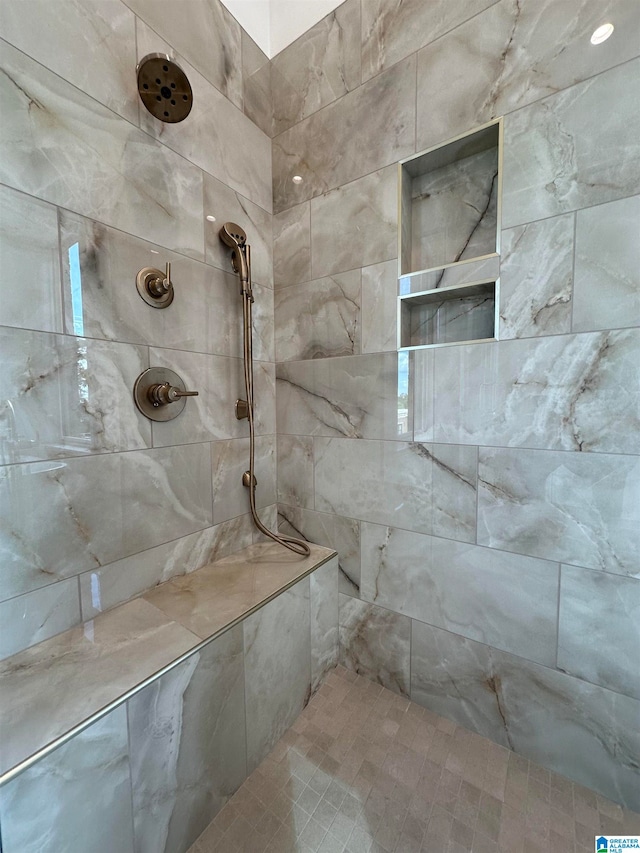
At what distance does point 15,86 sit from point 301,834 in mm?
2038

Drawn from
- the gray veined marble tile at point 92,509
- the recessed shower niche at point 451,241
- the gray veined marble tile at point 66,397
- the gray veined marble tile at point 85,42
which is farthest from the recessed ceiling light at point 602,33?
the gray veined marble tile at point 92,509

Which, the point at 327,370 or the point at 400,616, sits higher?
the point at 327,370

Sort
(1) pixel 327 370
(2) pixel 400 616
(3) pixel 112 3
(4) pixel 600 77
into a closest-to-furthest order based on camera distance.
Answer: (4) pixel 600 77 < (3) pixel 112 3 < (2) pixel 400 616 < (1) pixel 327 370

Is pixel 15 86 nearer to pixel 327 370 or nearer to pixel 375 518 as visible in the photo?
pixel 327 370

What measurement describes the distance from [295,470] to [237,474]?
0.28m

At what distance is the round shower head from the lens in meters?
0.97

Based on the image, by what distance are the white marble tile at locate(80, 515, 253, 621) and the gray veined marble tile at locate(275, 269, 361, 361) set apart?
796 millimetres

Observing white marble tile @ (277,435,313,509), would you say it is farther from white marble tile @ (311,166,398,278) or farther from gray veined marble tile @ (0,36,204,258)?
gray veined marble tile @ (0,36,204,258)

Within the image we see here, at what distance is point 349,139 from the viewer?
1.35 metres

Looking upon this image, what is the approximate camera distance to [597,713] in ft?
3.27

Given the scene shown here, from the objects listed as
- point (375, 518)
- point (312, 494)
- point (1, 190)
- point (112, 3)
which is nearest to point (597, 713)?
point (375, 518)

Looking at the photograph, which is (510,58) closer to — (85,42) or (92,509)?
(85,42)

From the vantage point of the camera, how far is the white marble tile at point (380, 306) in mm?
1279

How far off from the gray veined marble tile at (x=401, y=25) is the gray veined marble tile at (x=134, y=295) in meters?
0.95
